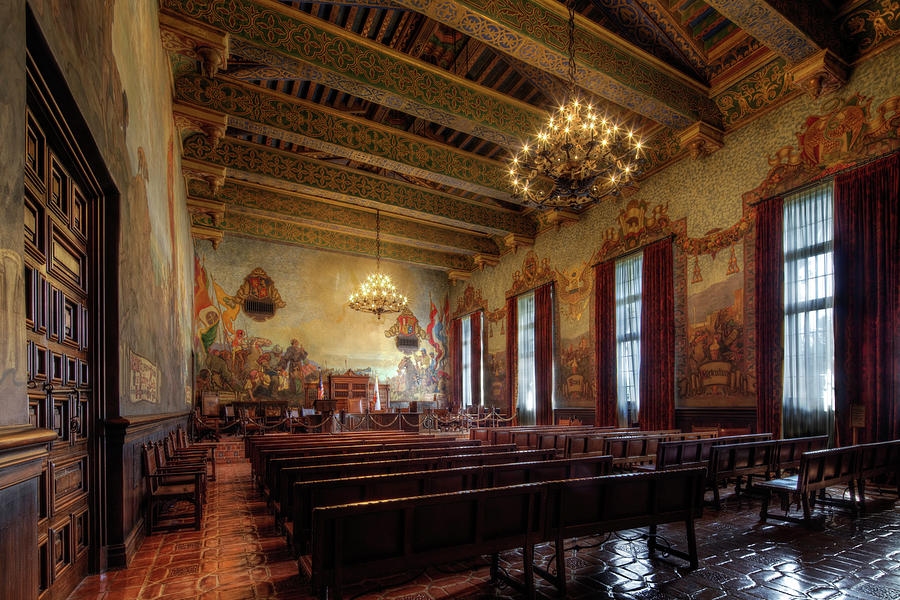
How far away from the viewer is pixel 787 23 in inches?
301

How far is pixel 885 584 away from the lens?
11.6 ft

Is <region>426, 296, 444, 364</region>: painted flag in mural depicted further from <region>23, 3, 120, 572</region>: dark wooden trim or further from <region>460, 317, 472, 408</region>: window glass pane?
<region>23, 3, 120, 572</region>: dark wooden trim

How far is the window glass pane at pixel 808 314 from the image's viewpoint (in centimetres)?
848

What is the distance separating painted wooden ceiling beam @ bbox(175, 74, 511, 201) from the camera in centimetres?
958

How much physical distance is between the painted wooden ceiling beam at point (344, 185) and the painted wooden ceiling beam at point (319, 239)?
343 cm

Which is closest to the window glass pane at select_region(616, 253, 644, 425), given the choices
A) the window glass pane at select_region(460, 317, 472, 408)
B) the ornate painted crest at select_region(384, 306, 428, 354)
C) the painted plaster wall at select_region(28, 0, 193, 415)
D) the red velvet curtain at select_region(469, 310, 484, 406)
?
the red velvet curtain at select_region(469, 310, 484, 406)

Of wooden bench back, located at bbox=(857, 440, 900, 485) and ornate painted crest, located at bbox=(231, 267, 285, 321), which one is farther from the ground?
ornate painted crest, located at bbox=(231, 267, 285, 321)

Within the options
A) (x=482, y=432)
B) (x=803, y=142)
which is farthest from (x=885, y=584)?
(x=803, y=142)

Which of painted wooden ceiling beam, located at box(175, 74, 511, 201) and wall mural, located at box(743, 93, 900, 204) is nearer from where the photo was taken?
wall mural, located at box(743, 93, 900, 204)

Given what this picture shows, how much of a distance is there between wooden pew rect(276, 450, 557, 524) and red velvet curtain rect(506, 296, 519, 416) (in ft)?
39.4

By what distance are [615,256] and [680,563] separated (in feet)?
33.8

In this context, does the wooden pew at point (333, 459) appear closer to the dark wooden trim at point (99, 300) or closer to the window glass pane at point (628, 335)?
the dark wooden trim at point (99, 300)

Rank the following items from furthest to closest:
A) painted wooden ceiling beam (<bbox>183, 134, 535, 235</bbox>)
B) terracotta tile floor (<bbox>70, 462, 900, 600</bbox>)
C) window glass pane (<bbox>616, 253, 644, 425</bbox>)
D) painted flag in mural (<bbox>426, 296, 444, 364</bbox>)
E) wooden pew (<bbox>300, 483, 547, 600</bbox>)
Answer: painted flag in mural (<bbox>426, 296, 444, 364</bbox>) → window glass pane (<bbox>616, 253, 644, 425</bbox>) → painted wooden ceiling beam (<bbox>183, 134, 535, 235</bbox>) → terracotta tile floor (<bbox>70, 462, 900, 600</bbox>) → wooden pew (<bbox>300, 483, 547, 600</bbox>)

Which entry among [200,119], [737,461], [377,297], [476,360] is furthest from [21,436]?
[476,360]
